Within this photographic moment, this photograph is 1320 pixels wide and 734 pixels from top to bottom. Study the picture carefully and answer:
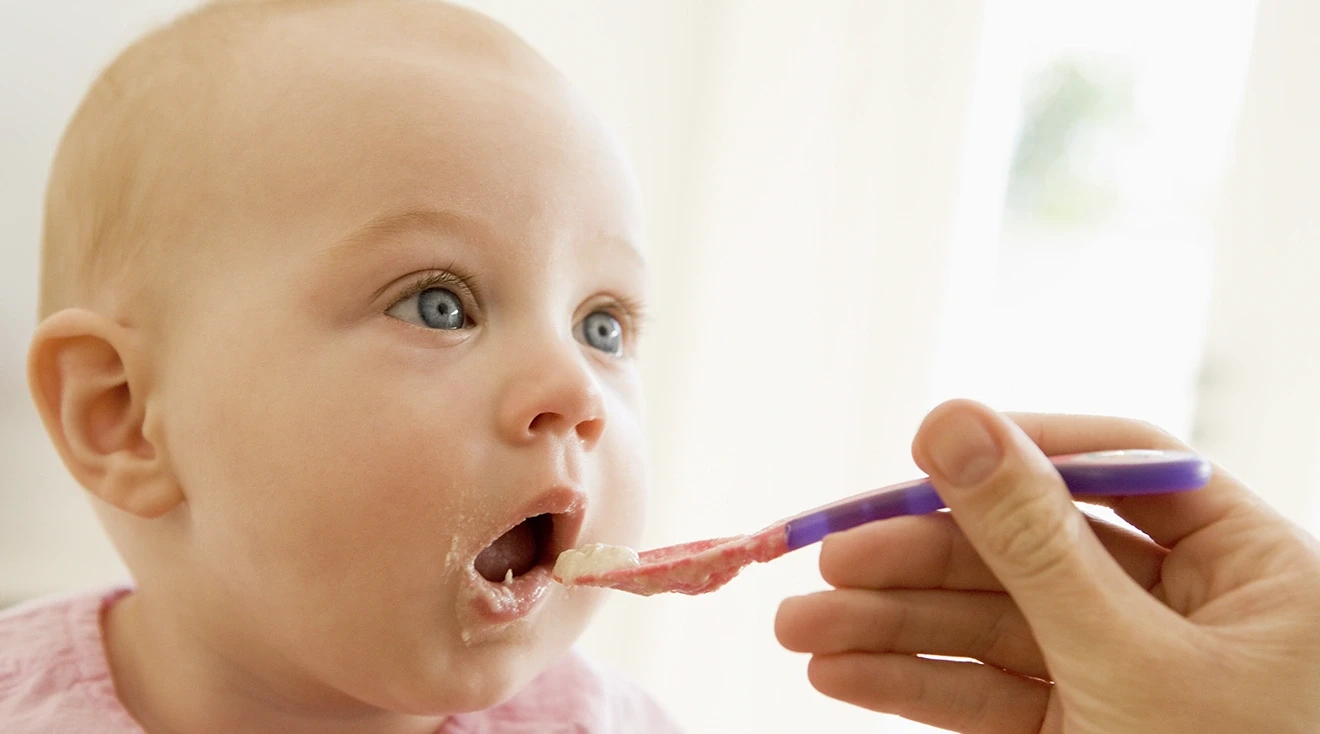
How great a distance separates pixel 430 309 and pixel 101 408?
23cm

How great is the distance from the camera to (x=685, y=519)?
4.91 ft

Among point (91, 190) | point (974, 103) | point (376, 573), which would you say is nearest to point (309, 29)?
point (91, 190)

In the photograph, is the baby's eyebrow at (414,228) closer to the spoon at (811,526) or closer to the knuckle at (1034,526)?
the spoon at (811,526)

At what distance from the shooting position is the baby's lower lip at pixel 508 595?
66cm

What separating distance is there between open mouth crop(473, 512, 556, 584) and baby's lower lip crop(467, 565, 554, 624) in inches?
0.5

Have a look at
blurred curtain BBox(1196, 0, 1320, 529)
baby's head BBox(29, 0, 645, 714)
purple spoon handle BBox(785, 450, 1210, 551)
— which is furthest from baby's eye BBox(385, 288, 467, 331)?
blurred curtain BBox(1196, 0, 1320, 529)

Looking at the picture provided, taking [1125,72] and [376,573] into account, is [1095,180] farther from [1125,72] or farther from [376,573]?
[376,573]

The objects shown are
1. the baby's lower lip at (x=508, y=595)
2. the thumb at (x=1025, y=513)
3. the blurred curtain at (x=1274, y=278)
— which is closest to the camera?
the thumb at (x=1025, y=513)

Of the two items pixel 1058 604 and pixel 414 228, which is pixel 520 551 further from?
pixel 1058 604

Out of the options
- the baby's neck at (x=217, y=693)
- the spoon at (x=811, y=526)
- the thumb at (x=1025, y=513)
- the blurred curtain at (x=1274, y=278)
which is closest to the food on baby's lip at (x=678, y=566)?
the spoon at (x=811, y=526)

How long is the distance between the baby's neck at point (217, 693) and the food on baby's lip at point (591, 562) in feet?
0.69

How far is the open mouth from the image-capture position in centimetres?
70

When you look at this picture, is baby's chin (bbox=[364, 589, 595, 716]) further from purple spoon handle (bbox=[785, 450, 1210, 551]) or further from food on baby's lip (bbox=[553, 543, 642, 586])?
purple spoon handle (bbox=[785, 450, 1210, 551])

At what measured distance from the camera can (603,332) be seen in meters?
0.81
